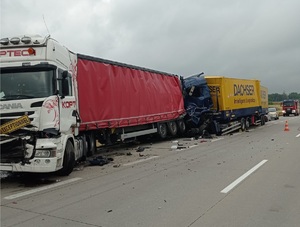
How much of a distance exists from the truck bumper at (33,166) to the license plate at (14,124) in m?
0.75

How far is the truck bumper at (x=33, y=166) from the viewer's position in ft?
24.5

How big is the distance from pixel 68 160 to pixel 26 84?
7.05 feet

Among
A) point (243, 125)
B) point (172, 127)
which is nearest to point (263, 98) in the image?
point (243, 125)

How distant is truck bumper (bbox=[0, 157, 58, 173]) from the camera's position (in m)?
7.48

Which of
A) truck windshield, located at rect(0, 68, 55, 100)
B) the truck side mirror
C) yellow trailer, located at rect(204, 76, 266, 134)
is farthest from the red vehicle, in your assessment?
truck windshield, located at rect(0, 68, 55, 100)

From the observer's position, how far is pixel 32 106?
7.62 m

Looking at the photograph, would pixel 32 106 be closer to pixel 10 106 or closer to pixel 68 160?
pixel 10 106

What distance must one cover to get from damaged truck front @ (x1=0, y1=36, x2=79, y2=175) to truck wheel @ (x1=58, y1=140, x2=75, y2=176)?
0.09ft

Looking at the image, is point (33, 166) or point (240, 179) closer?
point (33, 166)

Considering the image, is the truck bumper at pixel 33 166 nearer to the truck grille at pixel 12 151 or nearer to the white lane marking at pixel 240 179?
the truck grille at pixel 12 151

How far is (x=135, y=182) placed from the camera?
7.82 meters

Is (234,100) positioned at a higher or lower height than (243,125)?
higher

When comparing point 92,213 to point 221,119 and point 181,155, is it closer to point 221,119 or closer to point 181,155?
point 181,155

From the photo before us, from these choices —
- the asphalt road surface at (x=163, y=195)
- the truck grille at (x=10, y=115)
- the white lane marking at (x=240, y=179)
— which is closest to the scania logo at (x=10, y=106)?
the truck grille at (x=10, y=115)
